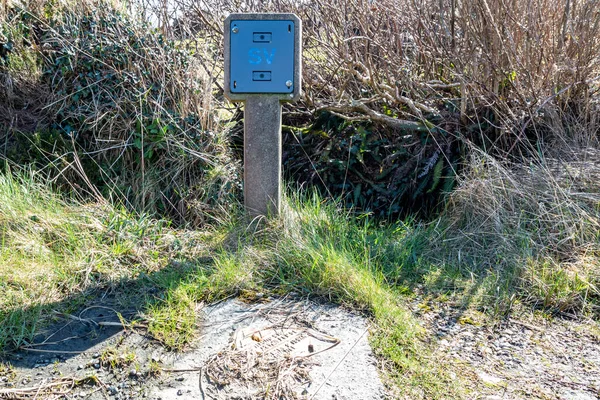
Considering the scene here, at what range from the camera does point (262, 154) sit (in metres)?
4.33

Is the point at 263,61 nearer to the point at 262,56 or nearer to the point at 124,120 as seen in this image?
the point at 262,56

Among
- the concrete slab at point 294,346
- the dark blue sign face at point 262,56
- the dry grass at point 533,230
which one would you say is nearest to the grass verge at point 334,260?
the dry grass at point 533,230

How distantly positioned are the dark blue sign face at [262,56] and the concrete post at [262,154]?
0.12 metres

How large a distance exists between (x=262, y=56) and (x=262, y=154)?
2.44ft

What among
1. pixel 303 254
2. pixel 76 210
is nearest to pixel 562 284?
pixel 303 254

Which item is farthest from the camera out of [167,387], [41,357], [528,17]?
[528,17]

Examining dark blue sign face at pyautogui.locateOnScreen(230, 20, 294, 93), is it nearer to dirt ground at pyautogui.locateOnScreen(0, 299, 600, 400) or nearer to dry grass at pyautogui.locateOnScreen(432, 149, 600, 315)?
dirt ground at pyautogui.locateOnScreen(0, 299, 600, 400)

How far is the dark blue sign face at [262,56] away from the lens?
407 centimetres

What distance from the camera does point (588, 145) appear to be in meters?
5.10

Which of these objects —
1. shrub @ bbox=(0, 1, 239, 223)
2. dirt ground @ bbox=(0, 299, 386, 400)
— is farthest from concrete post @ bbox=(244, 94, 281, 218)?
dirt ground @ bbox=(0, 299, 386, 400)

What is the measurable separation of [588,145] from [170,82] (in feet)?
→ 12.9

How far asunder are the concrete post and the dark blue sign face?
120 millimetres

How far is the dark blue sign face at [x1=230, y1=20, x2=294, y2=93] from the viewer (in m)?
4.07

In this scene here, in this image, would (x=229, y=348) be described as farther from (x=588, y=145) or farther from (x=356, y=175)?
(x=588, y=145)
